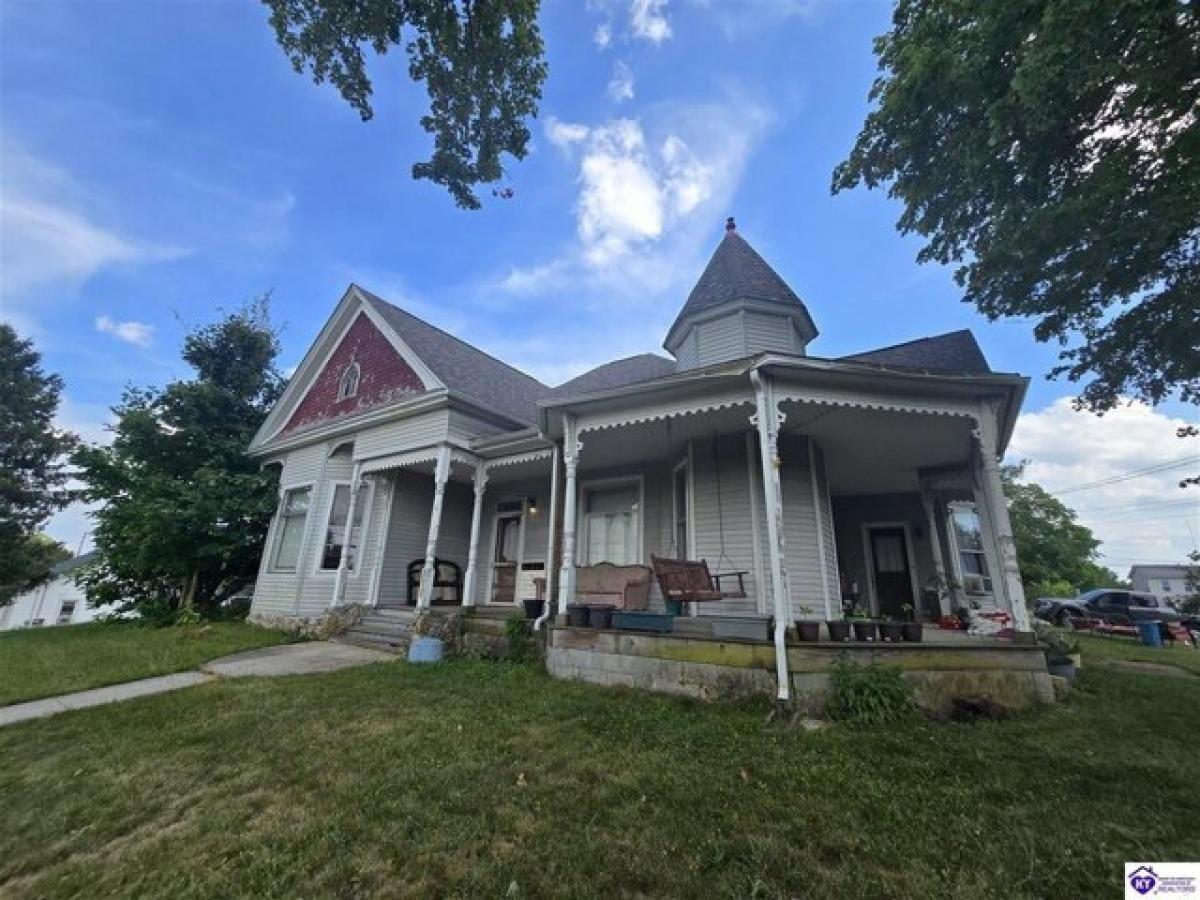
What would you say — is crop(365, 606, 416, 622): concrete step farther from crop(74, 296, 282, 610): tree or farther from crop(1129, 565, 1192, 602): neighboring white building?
crop(1129, 565, 1192, 602): neighboring white building

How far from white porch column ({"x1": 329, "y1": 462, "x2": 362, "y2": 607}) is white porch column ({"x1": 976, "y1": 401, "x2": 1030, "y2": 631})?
1096 centimetres

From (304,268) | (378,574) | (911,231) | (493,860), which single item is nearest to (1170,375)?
(911,231)

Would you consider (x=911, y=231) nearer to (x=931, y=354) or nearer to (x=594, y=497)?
(x=931, y=354)

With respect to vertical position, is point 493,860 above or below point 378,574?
below

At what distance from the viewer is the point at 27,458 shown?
59.5 ft

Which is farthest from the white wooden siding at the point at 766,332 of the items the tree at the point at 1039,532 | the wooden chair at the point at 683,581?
the tree at the point at 1039,532

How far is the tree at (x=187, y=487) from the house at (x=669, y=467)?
1024 millimetres

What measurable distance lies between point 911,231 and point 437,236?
1185cm

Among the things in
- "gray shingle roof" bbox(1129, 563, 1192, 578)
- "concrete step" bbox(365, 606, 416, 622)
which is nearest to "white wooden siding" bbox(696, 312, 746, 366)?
"concrete step" bbox(365, 606, 416, 622)

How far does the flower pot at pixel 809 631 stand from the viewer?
4.95 m

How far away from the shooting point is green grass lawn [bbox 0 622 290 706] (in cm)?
625

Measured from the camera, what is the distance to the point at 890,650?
4871mm

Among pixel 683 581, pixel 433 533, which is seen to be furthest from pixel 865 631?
pixel 433 533

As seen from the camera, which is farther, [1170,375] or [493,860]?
[1170,375]
